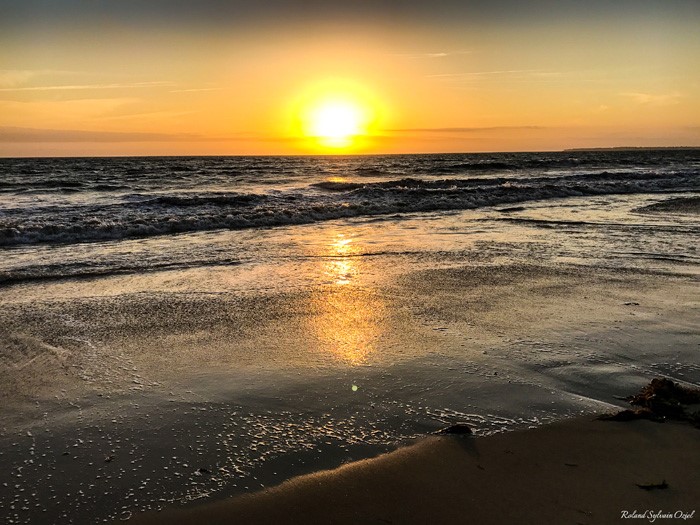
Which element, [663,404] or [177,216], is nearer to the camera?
[663,404]

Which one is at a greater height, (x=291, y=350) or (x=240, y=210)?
(x=240, y=210)

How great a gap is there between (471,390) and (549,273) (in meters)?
4.42

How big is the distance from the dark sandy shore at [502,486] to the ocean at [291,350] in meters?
0.17

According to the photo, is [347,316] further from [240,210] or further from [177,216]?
[240,210]

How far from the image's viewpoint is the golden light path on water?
16.0ft

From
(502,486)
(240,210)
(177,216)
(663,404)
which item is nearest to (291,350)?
(502,486)

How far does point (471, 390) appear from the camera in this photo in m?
3.96

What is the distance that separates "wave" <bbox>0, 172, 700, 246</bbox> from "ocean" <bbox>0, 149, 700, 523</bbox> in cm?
173

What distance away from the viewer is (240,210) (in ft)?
55.2

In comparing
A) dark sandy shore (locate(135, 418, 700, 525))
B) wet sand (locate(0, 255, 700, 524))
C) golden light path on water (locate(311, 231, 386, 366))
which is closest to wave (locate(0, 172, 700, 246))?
wet sand (locate(0, 255, 700, 524))

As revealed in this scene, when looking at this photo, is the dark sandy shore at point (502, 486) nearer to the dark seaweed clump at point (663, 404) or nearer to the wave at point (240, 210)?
the dark seaweed clump at point (663, 404)

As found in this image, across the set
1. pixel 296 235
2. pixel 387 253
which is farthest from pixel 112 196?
pixel 387 253

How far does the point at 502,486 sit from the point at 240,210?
14.8 m

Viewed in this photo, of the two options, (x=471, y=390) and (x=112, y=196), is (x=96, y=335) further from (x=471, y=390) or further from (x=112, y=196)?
(x=112, y=196)
